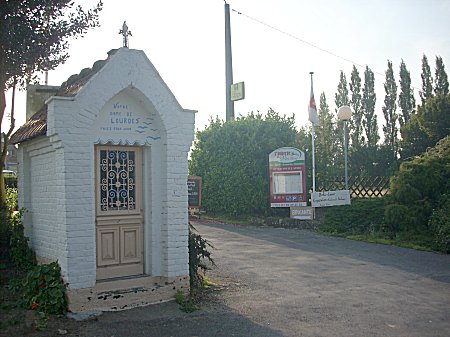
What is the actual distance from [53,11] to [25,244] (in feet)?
15.7

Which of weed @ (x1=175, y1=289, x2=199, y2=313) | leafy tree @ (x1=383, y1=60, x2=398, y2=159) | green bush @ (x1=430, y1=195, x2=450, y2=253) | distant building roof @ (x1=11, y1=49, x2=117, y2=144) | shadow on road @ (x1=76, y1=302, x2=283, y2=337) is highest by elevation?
leafy tree @ (x1=383, y1=60, x2=398, y2=159)

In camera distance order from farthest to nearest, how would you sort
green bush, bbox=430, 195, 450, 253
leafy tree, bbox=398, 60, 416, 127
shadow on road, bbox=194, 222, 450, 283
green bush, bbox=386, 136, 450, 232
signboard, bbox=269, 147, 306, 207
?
1. leafy tree, bbox=398, 60, 416, 127
2. signboard, bbox=269, 147, 306, 207
3. green bush, bbox=386, 136, 450, 232
4. green bush, bbox=430, 195, 450, 253
5. shadow on road, bbox=194, 222, 450, 283

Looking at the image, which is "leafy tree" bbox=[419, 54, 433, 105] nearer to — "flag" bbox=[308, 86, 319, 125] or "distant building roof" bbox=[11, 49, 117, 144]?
"flag" bbox=[308, 86, 319, 125]

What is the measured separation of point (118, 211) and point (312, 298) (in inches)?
139

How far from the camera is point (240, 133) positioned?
2225 cm

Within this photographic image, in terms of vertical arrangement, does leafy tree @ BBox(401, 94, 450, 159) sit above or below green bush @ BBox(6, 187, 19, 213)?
above

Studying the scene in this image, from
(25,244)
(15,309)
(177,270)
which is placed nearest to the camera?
(15,309)

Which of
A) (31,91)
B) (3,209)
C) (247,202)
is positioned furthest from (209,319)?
(247,202)

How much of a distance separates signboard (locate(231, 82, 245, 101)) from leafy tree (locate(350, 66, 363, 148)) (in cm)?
2326

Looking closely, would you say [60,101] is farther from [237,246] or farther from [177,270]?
[237,246]

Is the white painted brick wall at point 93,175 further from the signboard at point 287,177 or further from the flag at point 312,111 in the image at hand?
the flag at point 312,111

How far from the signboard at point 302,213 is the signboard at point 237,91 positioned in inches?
345

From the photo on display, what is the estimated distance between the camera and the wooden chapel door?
26.8ft

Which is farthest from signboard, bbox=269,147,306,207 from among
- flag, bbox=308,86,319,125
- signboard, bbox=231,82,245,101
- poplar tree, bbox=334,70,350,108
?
poplar tree, bbox=334,70,350,108
